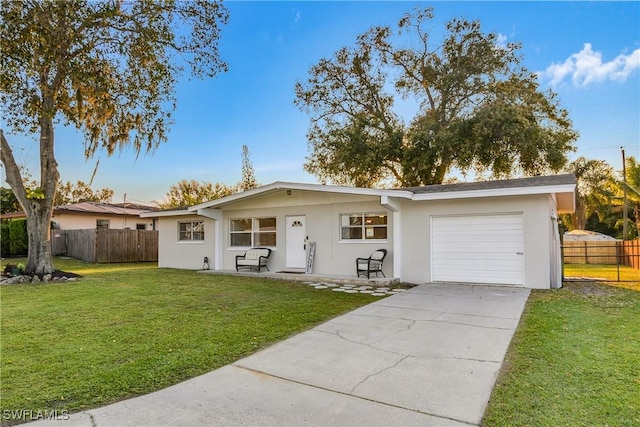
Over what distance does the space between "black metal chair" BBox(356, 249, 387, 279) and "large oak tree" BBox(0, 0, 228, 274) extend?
754 cm

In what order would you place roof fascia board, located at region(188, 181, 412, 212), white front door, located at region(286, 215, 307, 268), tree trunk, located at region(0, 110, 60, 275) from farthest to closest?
white front door, located at region(286, 215, 307, 268) < tree trunk, located at region(0, 110, 60, 275) < roof fascia board, located at region(188, 181, 412, 212)

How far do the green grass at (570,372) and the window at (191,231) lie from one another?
40.8 ft

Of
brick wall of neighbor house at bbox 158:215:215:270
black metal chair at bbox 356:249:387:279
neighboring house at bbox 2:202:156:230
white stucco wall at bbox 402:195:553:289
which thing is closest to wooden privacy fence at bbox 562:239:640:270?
white stucco wall at bbox 402:195:553:289

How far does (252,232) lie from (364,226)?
4521 millimetres

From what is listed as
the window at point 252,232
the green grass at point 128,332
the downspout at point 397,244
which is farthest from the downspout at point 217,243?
the downspout at point 397,244

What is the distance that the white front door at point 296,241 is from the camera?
12625 millimetres

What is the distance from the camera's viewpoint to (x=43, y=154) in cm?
1140

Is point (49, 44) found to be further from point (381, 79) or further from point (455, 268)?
point (381, 79)

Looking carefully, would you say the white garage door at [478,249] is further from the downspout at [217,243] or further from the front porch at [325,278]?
the downspout at [217,243]

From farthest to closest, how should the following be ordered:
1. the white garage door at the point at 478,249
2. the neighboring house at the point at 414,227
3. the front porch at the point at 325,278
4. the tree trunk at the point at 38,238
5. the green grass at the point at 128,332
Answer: the tree trunk at the point at 38,238 → the front porch at the point at 325,278 → the white garage door at the point at 478,249 → the neighboring house at the point at 414,227 → the green grass at the point at 128,332

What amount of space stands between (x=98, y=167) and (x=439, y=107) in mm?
16597

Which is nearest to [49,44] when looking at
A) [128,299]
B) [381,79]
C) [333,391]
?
[128,299]

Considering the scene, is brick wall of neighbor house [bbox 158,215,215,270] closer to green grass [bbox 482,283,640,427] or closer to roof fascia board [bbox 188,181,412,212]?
roof fascia board [bbox 188,181,412,212]

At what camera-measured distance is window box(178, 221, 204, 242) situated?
610 inches
